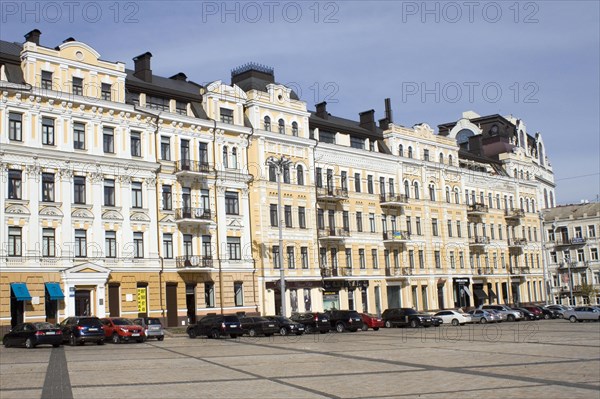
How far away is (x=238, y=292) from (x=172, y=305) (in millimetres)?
5791

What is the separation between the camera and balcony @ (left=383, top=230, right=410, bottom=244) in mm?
65625

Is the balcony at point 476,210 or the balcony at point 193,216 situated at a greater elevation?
the balcony at point 476,210

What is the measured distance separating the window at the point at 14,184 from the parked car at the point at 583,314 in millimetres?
40593

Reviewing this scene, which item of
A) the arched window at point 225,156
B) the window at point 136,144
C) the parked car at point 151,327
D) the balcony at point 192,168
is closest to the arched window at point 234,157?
the arched window at point 225,156

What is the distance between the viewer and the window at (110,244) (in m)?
46.5

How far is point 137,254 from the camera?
158ft

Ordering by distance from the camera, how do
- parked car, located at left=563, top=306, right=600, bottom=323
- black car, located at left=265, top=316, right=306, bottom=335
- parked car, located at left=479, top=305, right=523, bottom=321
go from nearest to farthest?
black car, located at left=265, top=316, right=306, bottom=335 → parked car, located at left=563, top=306, right=600, bottom=323 → parked car, located at left=479, top=305, right=523, bottom=321

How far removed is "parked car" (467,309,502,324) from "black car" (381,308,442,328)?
6.56 m

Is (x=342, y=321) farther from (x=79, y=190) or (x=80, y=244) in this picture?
(x=79, y=190)

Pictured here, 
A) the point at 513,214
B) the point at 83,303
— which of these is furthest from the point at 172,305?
the point at 513,214

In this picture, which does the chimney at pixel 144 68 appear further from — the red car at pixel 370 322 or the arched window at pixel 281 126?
the red car at pixel 370 322

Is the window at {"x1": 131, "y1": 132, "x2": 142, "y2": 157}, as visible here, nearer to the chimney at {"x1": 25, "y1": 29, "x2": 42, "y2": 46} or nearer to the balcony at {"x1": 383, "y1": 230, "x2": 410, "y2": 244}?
the chimney at {"x1": 25, "y1": 29, "x2": 42, "y2": 46}

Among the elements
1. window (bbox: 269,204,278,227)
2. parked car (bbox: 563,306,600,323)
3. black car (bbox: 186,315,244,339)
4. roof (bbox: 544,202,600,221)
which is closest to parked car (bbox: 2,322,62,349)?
black car (bbox: 186,315,244,339)

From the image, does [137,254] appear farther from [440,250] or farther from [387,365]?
[440,250]
